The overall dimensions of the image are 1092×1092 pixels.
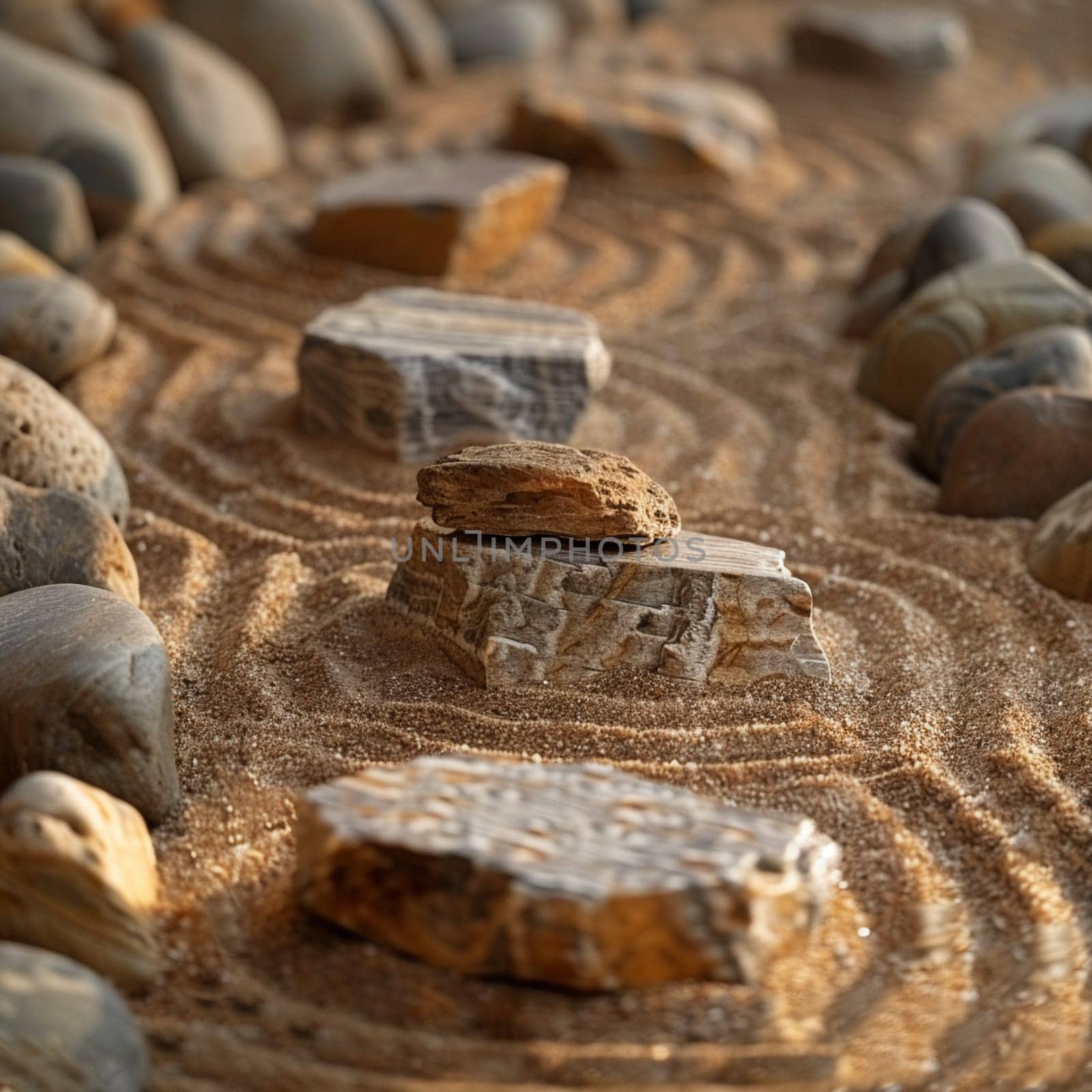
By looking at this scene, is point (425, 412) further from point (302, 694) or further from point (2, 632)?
point (2, 632)

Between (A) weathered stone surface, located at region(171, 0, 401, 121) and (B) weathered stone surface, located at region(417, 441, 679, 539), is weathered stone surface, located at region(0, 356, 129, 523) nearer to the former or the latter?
(B) weathered stone surface, located at region(417, 441, 679, 539)

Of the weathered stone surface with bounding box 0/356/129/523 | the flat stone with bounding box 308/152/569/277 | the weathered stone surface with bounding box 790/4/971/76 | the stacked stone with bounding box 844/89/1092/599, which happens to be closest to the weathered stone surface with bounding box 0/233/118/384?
the weathered stone surface with bounding box 0/356/129/523

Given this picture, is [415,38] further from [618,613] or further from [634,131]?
[618,613]

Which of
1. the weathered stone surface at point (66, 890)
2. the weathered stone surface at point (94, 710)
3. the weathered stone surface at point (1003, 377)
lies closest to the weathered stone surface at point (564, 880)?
the weathered stone surface at point (66, 890)

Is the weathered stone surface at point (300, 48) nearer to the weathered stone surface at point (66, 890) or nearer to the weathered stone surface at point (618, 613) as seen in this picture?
the weathered stone surface at point (618, 613)

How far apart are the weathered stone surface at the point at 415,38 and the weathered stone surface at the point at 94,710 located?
531 cm

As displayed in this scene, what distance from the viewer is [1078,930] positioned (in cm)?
209

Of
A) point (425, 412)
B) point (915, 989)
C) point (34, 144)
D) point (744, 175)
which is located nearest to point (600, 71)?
point (744, 175)

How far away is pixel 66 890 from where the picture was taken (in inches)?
75.3

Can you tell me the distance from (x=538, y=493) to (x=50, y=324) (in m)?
1.99

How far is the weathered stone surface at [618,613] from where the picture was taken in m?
2.64

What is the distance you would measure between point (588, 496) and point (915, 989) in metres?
1.04

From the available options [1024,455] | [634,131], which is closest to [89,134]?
[634,131]

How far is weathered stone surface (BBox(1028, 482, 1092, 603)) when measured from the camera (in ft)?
9.81
